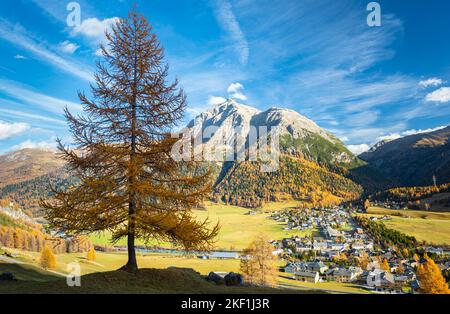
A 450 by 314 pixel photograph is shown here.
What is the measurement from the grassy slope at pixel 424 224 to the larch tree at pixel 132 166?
14244 cm

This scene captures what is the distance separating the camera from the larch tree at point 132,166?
17297 mm

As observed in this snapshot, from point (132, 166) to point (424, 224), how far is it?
587 ft

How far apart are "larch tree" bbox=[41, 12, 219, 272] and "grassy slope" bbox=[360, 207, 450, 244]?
142 metres

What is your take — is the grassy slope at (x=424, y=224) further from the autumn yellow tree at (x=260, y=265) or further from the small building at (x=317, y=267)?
the autumn yellow tree at (x=260, y=265)

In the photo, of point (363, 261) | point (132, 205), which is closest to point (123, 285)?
point (132, 205)

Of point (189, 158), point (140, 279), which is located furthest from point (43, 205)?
point (189, 158)

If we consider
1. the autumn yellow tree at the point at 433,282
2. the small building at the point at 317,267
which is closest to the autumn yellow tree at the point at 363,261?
the small building at the point at 317,267

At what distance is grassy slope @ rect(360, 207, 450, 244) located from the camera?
13125 cm

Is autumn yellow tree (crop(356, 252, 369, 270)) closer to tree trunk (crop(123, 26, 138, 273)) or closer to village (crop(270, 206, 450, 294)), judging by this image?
village (crop(270, 206, 450, 294))

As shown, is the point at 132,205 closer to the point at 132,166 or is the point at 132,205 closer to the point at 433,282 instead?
the point at 132,166

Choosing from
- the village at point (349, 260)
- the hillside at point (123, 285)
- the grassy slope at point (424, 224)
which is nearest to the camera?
the hillside at point (123, 285)

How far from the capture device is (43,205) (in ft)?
54.3

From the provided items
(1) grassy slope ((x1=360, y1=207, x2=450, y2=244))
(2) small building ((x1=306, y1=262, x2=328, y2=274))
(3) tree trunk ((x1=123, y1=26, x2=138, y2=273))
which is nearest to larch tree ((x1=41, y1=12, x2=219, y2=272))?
(3) tree trunk ((x1=123, y1=26, x2=138, y2=273))

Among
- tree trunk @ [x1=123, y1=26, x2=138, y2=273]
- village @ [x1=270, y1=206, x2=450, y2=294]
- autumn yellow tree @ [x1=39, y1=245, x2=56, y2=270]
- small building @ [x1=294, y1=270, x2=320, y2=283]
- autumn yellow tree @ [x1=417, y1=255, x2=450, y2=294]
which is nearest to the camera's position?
tree trunk @ [x1=123, y1=26, x2=138, y2=273]
